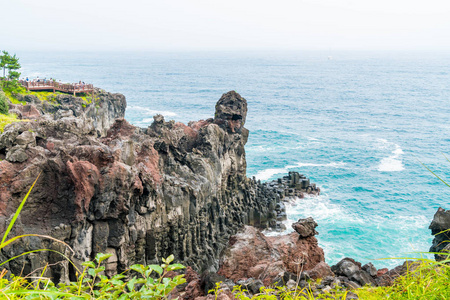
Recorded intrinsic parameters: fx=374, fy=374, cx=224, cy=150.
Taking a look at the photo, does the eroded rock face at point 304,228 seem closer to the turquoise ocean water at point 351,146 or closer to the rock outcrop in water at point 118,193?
the turquoise ocean water at point 351,146

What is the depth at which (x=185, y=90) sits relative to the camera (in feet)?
527

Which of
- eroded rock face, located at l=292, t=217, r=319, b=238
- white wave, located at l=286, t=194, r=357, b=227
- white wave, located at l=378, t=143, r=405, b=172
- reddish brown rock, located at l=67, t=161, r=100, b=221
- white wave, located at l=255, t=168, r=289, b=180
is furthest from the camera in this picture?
white wave, located at l=378, t=143, r=405, b=172

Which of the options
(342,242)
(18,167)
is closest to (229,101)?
(342,242)

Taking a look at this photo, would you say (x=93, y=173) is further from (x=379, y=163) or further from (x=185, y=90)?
(x=185, y=90)

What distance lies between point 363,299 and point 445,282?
1676 mm

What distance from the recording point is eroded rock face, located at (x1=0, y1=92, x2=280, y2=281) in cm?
2070

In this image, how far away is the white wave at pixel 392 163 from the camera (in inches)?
2675

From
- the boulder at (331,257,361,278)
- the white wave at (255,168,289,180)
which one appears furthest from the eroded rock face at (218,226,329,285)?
the white wave at (255,168,289,180)

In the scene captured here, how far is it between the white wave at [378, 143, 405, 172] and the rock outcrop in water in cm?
3868

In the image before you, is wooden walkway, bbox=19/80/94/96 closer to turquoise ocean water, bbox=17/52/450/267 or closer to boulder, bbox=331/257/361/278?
turquoise ocean water, bbox=17/52/450/267

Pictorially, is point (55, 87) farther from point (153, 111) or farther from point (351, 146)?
point (351, 146)

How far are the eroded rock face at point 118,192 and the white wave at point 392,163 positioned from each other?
128 ft

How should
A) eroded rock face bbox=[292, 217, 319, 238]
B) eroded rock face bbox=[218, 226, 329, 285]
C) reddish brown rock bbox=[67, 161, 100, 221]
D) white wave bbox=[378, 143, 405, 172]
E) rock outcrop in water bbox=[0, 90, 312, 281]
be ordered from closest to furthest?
eroded rock face bbox=[218, 226, 329, 285]
rock outcrop in water bbox=[0, 90, 312, 281]
reddish brown rock bbox=[67, 161, 100, 221]
eroded rock face bbox=[292, 217, 319, 238]
white wave bbox=[378, 143, 405, 172]

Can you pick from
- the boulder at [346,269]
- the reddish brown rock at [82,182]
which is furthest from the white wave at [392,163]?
the reddish brown rock at [82,182]
